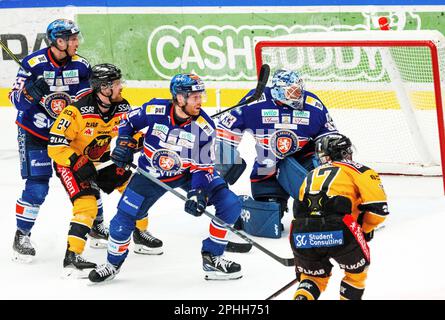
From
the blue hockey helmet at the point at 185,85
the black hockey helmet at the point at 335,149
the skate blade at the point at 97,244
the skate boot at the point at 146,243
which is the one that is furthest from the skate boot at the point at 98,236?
the black hockey helmet at the point at 335,149

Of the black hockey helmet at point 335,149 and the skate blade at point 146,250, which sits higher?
the black hockey helmet at point 335,149

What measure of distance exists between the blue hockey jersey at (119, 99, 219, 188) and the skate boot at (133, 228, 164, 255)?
69 cm

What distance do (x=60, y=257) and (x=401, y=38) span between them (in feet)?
8.80

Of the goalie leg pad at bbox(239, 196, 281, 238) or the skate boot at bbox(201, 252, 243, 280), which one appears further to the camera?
the goalie leg pad at bbox(239, 196, 281, 238)

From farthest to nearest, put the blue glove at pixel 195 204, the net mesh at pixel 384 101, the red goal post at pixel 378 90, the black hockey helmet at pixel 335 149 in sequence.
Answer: the net mesh at pixel 384 101 → the red goal post at pixel 378 90 → the blue glove at pixel 195 204 → the black hockey helmet at pixel 335 149

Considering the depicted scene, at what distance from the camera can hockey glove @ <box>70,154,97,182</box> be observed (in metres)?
5.69

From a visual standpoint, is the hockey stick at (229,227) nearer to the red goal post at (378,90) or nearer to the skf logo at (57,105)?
the skf logo at (57,105)

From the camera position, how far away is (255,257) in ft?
19.7

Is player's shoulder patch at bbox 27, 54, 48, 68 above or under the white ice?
above

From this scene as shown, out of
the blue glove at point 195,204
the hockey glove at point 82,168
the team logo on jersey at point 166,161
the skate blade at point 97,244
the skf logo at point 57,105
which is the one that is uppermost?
the skf logo at point 57,105

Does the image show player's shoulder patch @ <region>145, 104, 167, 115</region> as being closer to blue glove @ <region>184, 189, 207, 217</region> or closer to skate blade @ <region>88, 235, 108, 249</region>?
blue glove @ <region>184, 189, 207, 217</region>

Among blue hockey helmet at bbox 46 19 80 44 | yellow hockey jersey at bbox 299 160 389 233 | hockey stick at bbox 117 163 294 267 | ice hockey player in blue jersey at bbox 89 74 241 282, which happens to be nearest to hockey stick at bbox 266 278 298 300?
hockey stick at bbox 117 163 294 267

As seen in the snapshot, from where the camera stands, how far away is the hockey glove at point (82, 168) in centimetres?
569
